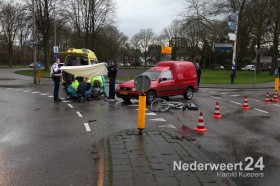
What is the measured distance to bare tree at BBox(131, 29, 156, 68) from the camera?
94.5m

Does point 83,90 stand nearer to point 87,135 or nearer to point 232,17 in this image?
point 87,135

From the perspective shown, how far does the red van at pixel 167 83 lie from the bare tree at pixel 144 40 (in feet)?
251

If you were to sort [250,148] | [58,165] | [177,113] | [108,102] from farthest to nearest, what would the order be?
1. [108,102]
2. [177,113]
3. [250,148]
4. [58,165]

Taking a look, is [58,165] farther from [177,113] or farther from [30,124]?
[177,113]

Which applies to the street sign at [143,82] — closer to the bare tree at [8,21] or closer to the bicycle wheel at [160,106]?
the bicycle wheel at [160,106]

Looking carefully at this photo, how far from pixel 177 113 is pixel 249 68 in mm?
75634

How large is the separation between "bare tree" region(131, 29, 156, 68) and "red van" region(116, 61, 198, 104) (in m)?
76.4

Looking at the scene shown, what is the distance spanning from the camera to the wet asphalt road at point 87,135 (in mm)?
5719

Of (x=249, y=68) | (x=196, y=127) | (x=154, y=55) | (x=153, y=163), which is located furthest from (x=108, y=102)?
(x=154, y=55)

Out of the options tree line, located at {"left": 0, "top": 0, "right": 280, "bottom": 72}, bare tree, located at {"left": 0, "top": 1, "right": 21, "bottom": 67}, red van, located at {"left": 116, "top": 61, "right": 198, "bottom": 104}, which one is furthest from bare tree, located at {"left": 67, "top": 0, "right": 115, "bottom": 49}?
red van, located at {"left": 116, "top": 61, "right": 198, "bottom": 104}

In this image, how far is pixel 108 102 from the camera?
1555 cm

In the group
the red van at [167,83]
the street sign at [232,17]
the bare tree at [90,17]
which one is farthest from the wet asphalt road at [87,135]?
the bare tree at [90,17]

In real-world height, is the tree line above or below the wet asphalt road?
above

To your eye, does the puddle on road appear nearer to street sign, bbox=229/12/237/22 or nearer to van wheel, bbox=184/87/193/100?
van wheel, bbox=184/87/193/100
